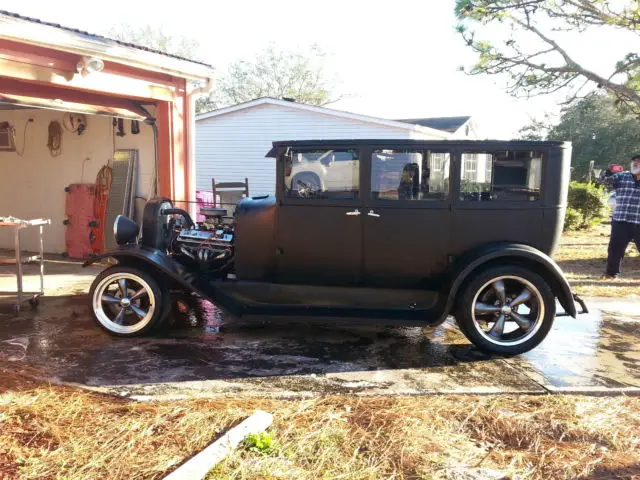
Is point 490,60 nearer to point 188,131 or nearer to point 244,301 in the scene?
point 188,131

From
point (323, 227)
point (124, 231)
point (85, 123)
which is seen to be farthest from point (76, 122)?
point (323, 227)

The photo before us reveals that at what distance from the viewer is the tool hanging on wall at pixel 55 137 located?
951 cm

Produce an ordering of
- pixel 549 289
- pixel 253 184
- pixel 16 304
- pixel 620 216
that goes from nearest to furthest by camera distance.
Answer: pixel 549 289, pixel 16 304, pixel 620 216, pixel 253 184

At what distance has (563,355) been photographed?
15.1ft

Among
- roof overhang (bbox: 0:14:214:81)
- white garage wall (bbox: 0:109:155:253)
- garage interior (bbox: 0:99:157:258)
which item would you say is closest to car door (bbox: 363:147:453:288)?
roof overhang (bbox: 0:14:214:81)

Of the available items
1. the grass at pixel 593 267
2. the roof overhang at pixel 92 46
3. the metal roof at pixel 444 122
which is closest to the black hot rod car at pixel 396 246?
the roof overhang at pixel 92 46

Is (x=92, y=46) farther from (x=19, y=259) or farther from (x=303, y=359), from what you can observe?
(x=303, y=359)

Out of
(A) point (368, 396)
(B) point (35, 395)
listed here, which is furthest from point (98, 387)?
(A) point (368, 396)

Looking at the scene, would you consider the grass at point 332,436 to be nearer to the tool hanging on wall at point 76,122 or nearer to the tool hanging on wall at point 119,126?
the tool hanging on wall at point 119,126

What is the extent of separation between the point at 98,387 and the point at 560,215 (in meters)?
3.87

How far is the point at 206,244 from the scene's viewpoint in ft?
17.1

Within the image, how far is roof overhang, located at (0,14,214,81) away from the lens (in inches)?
229

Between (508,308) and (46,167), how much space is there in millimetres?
8706

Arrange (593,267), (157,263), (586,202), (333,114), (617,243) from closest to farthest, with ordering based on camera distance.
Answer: (157,263) < (617,243) < (593,267) < (586,202) < (333,114)
